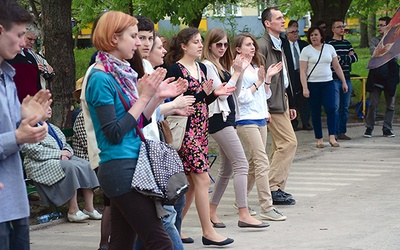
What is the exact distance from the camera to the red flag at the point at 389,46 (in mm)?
9078

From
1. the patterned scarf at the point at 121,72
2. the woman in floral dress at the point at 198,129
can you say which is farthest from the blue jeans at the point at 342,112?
the patterned scarf at the point at 121,72

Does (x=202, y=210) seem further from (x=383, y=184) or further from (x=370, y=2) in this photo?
(x=370, y=2)

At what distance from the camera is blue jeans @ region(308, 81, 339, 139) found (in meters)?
14.3

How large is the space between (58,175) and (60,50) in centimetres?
281

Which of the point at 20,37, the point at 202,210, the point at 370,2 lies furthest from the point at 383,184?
the point at 370,2

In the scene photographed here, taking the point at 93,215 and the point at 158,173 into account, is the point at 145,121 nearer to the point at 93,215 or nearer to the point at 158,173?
the point at 158,173

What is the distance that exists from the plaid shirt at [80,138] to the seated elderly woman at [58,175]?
0.24 m

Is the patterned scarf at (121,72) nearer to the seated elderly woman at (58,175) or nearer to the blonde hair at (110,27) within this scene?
the blonde hair at (110,27)

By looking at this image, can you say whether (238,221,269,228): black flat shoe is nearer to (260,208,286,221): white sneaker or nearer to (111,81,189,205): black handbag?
(260,208,286,221): white sneaker

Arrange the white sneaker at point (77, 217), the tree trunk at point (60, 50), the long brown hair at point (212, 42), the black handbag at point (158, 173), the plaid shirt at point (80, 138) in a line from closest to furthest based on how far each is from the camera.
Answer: the black handbag at point (158, 173), the long brown hair at point (212, 42), the white sneaker at point (77, 217), the plaid shirt at point (80, 138), the tree trunk at point (60, 50)

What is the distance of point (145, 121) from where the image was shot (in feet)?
17.1

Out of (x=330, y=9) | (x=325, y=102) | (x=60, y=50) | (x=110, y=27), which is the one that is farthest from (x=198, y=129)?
(x=330, y=9)

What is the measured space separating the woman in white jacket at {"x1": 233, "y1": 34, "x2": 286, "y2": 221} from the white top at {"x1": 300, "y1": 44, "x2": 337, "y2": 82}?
543 centimetres

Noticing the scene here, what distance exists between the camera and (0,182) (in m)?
4.12
